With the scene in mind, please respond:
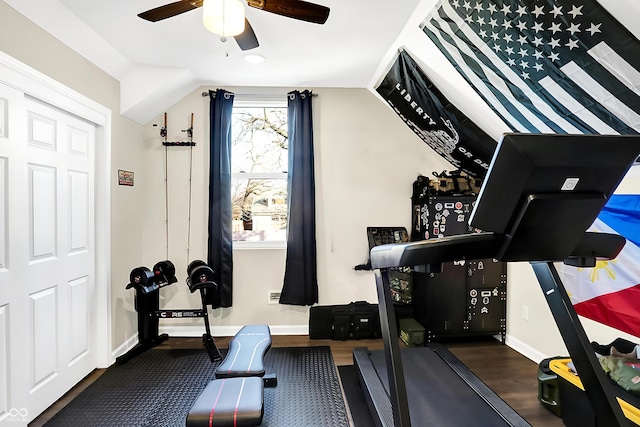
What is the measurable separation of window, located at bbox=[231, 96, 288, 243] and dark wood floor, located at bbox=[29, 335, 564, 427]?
113 cm

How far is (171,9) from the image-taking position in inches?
66.3

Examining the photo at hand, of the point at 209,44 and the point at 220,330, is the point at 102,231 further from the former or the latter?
the point at 209,44

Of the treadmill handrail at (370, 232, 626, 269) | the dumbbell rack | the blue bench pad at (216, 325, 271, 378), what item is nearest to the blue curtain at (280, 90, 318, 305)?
the blue bench pad at (216, 325, 271, 378)

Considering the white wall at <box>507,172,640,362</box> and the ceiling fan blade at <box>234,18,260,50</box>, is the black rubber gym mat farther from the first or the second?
the ceiling fan blade at <box>234,18,260,50</box>

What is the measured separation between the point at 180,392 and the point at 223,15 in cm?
249

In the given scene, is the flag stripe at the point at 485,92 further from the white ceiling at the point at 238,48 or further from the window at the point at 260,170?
the window at the point at 260,170

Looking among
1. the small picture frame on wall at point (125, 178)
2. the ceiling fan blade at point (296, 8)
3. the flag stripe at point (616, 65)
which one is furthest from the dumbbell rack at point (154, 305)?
the flag stripe at point (616, 65)

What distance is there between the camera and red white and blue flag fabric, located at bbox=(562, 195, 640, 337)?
77.2 inches

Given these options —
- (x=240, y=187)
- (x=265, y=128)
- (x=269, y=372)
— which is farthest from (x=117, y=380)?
(x=265, y=128)

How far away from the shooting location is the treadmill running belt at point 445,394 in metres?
1.85

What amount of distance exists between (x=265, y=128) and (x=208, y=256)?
154 cm

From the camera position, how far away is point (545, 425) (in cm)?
199

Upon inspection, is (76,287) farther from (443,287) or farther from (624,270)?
(624,270)

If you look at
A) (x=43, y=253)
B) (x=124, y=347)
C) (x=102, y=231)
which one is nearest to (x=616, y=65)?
(x=43, y=253)
